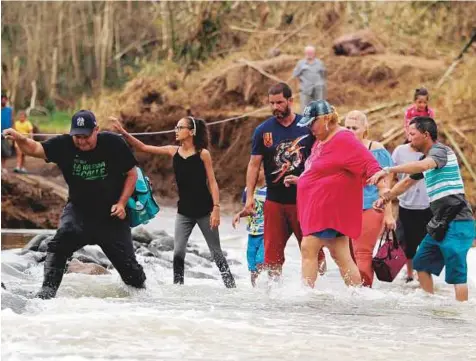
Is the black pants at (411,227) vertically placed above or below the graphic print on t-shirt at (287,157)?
below

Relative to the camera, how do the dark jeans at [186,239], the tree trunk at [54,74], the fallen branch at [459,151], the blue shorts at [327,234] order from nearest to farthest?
the blue shorts at [327,234] < the dark jeans at [186,239] < the fallen branch at [459,151] < the tree trunk at [54,74]

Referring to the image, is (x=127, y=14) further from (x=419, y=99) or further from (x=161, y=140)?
(x=419, y=99)

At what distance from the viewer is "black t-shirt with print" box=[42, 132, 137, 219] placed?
825cm

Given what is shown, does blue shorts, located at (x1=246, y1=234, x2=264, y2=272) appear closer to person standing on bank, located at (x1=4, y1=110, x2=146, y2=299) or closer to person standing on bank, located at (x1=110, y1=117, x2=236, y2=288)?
person standing on bank, located at (x1=110, y1=117, x2=236, y2=288)

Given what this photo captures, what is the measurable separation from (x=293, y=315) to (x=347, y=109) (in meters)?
13.1

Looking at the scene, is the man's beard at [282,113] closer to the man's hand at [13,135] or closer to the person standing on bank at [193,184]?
the person standing on bank at [193,184]

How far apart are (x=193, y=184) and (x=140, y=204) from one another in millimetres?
1066

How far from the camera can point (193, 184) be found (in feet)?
32.1

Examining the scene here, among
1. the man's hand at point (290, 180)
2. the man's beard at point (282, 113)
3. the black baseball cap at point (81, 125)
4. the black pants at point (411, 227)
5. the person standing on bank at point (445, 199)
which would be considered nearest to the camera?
the black baseball cap at point (81, 125)

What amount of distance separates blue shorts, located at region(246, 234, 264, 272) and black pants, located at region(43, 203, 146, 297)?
68.8 inches

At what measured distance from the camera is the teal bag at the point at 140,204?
28.7 ft

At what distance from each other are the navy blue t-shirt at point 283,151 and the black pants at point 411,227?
2.35 metres

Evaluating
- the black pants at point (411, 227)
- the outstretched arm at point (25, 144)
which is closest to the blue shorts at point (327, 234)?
the outstretched arm at point (25, 144)

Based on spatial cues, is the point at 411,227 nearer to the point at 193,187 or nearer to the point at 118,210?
the point at 193,187
